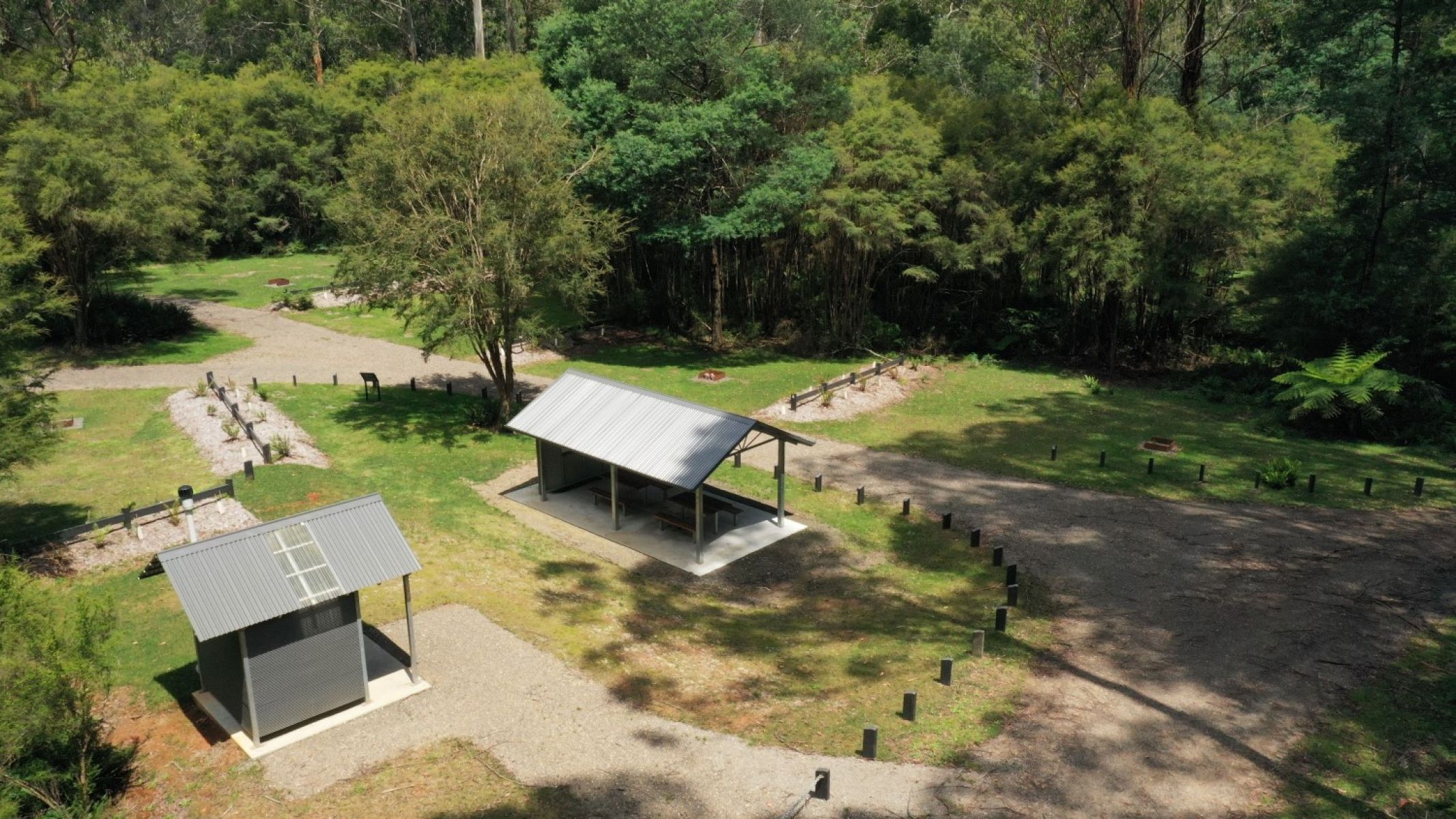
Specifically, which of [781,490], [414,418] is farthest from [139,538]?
[781,490]

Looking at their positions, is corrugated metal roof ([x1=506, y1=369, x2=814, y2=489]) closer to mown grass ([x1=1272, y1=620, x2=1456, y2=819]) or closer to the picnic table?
the picnic table

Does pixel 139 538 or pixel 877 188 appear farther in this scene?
pixel 877 188

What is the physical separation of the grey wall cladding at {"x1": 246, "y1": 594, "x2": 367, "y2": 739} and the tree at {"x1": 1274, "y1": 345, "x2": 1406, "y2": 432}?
2631cm

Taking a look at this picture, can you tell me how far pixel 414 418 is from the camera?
90.8 feet

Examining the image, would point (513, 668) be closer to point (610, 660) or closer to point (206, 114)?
point (610, 660)

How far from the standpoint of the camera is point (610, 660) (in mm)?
15297

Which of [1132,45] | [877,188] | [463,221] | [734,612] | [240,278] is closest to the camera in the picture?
[734,612]

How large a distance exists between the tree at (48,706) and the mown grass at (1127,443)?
20.2m

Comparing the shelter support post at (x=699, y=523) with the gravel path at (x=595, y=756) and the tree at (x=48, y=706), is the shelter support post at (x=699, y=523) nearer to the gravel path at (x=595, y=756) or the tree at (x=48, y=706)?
the gravel path at (x=595, y=756)

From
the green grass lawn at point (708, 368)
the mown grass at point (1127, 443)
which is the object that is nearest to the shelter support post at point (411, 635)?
the mown grass at point (1127, 443)

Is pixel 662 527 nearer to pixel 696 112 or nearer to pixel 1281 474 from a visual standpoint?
pixel 1281 474

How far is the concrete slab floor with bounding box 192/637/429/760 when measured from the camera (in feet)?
42.3

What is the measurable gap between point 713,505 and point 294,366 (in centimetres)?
1925

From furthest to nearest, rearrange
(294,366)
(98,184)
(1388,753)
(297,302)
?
(297,302) → (294,366) → (98,184) → (1388,753)
